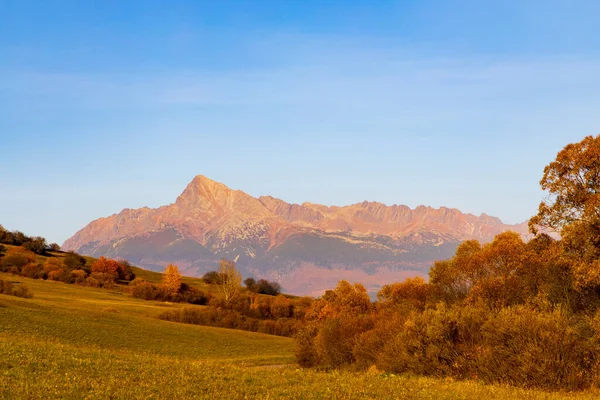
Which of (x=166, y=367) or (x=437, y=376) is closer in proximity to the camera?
(x=166, y=367)

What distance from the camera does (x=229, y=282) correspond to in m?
146

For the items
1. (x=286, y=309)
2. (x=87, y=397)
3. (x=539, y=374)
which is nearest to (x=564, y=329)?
(x=539, y=374)

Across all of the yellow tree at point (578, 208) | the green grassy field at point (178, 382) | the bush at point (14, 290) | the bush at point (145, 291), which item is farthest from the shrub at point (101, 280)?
the yellow tree at point (578, 208)

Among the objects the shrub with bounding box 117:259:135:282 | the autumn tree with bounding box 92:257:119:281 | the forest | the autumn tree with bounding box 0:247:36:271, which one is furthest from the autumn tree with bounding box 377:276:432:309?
the shrub with bounding box 117:259:135:282

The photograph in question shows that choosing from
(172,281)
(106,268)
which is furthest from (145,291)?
(106,268)

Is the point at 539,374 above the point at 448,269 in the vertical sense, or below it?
below

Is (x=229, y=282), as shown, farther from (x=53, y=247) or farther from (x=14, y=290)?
(x=53, y=247)

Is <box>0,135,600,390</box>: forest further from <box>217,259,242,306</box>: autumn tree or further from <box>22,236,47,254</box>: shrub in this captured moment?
<box>22,236,47,254</box>: shrub

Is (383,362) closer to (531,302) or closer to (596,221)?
(531,302)

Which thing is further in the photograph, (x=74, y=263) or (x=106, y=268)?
(x=106, y=268)

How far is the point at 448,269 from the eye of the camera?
2372 inches

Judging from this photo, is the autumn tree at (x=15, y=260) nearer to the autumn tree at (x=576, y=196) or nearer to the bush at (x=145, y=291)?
the bush at (x=145, y=291)

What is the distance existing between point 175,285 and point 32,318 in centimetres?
8774

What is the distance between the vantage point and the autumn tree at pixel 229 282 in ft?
472
